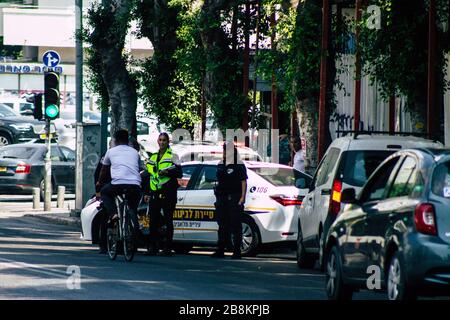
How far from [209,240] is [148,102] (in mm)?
16301

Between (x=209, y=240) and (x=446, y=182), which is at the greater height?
(x=446, y=182)

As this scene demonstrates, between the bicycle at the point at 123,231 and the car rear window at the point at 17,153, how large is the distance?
18142 mm

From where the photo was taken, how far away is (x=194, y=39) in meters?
33.2

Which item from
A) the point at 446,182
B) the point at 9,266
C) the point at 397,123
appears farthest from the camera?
the point at 397,123

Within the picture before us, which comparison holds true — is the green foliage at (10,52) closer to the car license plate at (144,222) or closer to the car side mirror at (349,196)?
the car license plate at (144,222)

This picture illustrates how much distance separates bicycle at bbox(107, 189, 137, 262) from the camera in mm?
19406

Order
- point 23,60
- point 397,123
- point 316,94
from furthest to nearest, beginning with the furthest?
point 23,60
point 397,123
point 316,94

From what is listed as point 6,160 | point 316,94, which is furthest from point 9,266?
point 6,160

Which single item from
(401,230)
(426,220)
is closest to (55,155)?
(401,230)

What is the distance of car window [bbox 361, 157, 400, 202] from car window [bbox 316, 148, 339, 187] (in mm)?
3807

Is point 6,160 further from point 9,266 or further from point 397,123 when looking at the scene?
point 9,266

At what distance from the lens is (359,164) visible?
17.2m

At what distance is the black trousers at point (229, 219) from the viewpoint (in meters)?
21.0

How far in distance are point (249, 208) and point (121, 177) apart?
2.57m
